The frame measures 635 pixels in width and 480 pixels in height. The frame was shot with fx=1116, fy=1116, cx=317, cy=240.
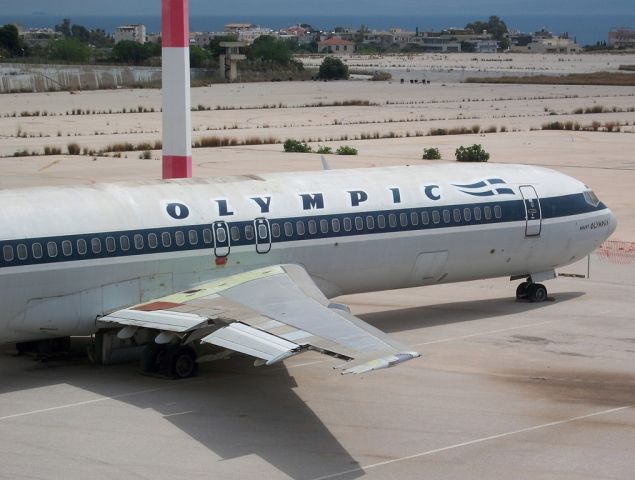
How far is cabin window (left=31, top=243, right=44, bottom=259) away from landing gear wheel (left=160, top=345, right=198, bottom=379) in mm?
3290

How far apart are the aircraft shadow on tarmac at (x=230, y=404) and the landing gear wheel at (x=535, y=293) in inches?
206

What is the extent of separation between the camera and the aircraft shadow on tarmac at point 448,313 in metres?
28.2

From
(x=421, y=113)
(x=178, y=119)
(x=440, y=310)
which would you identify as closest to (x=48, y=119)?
(x=421, y=113)

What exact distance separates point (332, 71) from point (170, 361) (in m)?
124

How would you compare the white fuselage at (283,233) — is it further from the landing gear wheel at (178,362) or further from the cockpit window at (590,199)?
the landing gear wheel at (178,362)

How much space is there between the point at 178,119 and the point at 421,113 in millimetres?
61169

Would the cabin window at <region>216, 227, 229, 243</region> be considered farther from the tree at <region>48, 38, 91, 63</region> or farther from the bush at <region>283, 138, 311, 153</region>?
the tree at <region>48, 38, 91, 63</region>

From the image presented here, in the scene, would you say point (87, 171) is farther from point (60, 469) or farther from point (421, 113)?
point (421, 113)

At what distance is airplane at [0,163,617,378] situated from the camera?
21.7m

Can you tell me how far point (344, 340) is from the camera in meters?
18.9

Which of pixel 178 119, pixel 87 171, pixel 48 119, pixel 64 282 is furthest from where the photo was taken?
pixel 48 119

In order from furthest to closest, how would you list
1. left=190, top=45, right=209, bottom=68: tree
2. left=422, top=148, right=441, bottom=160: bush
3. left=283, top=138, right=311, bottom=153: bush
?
left=190, top=45, right=209, bottom=68: tree, left=283, top=138, right=311, bottom=153: bush, left=422, top=148, right=441, bottom=160: bush

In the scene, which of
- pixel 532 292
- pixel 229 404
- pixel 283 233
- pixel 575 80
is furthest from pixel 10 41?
pixel 229 404

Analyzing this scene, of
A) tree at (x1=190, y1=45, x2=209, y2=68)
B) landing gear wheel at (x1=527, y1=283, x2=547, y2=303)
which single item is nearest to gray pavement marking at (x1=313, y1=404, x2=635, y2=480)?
landing gear wheel at (x1=527, y1=283, x2=547, y2=303)
